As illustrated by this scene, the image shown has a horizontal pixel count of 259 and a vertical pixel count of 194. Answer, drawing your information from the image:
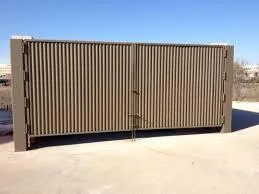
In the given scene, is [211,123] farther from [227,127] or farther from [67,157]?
[67,157]

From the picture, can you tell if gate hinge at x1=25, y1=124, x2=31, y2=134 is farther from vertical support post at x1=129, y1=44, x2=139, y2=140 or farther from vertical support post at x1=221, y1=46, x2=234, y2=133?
vertical support post at x1=221, y1=46, x2=234, y2=133

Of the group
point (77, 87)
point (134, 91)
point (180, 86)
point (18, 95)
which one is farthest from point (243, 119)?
point (18, 95)

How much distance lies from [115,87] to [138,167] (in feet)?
10.7

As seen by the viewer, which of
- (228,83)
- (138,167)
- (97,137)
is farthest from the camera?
(228,83)

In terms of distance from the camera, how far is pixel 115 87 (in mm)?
10570

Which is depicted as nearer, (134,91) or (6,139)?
(134,91)

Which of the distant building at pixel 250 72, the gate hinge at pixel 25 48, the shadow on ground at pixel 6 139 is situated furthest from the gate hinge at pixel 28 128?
the distant building at pixel 250 72

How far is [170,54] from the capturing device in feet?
36.3

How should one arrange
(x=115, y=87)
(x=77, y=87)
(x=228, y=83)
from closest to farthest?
(x=77, y=87) < (x=115, y=87) < (x=228, y=83)

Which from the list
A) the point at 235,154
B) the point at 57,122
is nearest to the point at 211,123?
the point at 235,154

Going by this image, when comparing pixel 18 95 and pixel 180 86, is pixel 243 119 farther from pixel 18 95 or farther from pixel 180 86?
pixel 18 95

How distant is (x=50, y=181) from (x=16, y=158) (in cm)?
218

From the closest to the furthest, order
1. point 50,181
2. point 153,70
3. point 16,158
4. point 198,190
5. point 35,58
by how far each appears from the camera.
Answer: point 198,190
point 50,181
point 16,158
point 35,58
point 153,70

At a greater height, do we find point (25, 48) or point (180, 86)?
point (25, 48)
